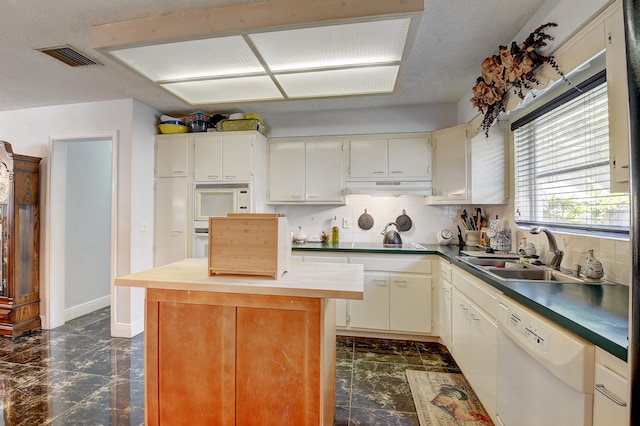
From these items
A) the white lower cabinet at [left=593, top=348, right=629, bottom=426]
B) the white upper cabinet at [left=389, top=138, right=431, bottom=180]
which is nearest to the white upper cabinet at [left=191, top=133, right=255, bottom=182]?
the white upper cabinet at [left=389, top=138, right=431, bottom=180]

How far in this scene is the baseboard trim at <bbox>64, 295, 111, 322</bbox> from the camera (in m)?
3.57

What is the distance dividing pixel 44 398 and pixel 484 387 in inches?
116

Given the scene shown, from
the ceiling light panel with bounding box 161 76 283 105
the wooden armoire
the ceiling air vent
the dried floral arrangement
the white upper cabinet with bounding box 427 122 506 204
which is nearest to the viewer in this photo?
the dried floral arrangement

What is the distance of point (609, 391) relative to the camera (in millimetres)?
887

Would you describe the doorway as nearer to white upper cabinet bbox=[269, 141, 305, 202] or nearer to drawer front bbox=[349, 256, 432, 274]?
white upper cabinet bbox=[269, 141, 305, 202]

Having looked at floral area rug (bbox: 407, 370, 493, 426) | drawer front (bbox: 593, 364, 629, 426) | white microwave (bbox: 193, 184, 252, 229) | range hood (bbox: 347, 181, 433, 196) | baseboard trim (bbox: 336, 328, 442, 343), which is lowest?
floral area rug (bbox: 407, 370, 493, 426)

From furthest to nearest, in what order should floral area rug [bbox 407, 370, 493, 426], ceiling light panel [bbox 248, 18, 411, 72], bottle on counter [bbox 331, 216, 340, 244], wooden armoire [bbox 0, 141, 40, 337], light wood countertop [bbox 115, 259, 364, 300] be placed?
bottle on counter [bbox 331, 216, 340, 244], wooden armoire [bbox 0, 141, 40, 337], floral area rug [bbox 407, 370, 493, 426], ceiling light panel [bbox 248, 18, 411, 72], light wood countertop [bbox 115, 259, 364, 300]

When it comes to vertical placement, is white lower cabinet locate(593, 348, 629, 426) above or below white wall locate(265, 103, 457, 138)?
below

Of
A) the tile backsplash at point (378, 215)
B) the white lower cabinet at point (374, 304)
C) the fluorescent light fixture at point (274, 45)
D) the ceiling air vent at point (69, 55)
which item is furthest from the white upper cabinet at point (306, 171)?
the ceiling air vent at point (69, 55)

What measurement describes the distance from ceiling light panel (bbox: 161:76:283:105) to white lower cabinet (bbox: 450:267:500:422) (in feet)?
6.72

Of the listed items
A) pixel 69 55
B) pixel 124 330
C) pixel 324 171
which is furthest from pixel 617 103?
pixel 124 330

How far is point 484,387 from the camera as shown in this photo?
5.91 feet

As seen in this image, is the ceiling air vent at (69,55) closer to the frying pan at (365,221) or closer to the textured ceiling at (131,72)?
the textured ceiling at (131,72)

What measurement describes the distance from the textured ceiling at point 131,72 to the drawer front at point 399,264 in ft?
5.61
